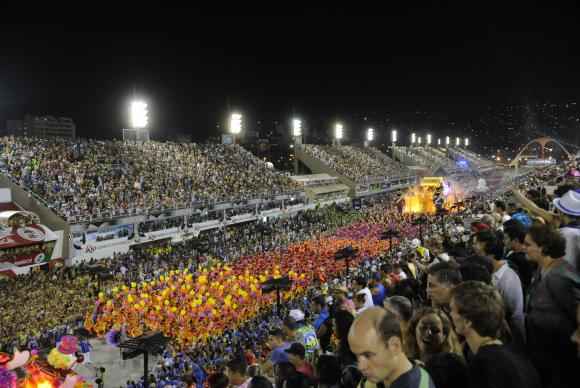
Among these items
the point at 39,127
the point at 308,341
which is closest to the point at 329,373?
the point at 308,341

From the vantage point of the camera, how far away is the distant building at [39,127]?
96.8 m

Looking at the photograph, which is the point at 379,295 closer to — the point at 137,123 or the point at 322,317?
the point at 322,317

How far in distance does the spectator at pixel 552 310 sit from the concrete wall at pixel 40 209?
24956 mm

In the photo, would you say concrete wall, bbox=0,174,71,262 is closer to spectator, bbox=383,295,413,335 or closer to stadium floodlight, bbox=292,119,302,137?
spectator, bbox=383,295,413,335

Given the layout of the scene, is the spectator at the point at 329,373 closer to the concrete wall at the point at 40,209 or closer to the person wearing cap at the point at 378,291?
the person wearing cap at the point at 378,291

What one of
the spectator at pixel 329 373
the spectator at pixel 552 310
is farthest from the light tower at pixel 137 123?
the spectator at pixel 552 310

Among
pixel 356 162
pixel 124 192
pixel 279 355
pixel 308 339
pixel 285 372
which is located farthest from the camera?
pixel 356 162

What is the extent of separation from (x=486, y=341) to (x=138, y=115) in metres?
45.3

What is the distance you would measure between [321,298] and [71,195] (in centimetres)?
2373

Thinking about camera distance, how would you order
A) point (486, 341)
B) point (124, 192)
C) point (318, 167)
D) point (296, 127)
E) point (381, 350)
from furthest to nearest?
point (296, 127), point (318, 167), point (124, 192), point (486, 341), point (381, 350)

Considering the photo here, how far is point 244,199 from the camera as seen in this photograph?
1524 inches

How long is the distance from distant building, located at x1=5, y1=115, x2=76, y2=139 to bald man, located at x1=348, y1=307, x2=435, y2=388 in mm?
88138

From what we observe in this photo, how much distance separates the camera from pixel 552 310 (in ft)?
10.6

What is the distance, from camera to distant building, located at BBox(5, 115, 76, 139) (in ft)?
318
